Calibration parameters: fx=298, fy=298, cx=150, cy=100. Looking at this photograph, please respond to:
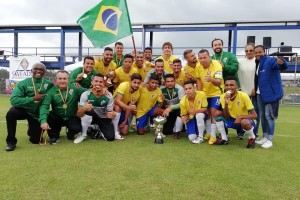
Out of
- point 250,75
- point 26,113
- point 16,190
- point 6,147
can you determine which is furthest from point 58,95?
point 250,75

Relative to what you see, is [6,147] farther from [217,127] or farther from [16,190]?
[217,127]

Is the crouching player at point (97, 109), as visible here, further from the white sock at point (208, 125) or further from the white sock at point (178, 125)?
the white sock at point (208, 125)

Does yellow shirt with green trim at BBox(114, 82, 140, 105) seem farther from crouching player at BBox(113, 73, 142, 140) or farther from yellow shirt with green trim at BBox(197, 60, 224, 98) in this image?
yellow shirt with green trim at BBox(197, 60, 224, 98)

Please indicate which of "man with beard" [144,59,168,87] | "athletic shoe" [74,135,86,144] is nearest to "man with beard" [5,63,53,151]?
"athletic shoe" [74,135,86,144]

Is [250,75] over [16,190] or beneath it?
over

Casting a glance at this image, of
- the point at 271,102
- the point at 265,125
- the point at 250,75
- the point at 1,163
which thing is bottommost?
the point at 1,163

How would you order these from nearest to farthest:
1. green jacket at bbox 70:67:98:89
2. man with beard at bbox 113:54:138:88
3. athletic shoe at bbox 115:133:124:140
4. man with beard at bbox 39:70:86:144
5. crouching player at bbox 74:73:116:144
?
man with beard at bbox 39:70:86:144 < crouching player at bbox 74:73:116:144 < athletic shoe at bbox 115:133:124:140 < green jacket at bbox 70:67:98:89 < man with beard at bbox 113:54:138:88

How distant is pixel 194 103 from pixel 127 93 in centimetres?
138

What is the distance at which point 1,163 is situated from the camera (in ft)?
12.2

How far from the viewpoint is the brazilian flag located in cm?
621

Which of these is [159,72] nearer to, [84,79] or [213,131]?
[84,79]

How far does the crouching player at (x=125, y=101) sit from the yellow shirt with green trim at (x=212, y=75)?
3.97 ft

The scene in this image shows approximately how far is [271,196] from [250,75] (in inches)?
132

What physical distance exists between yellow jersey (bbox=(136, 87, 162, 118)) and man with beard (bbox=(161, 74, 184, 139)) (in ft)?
0.43
